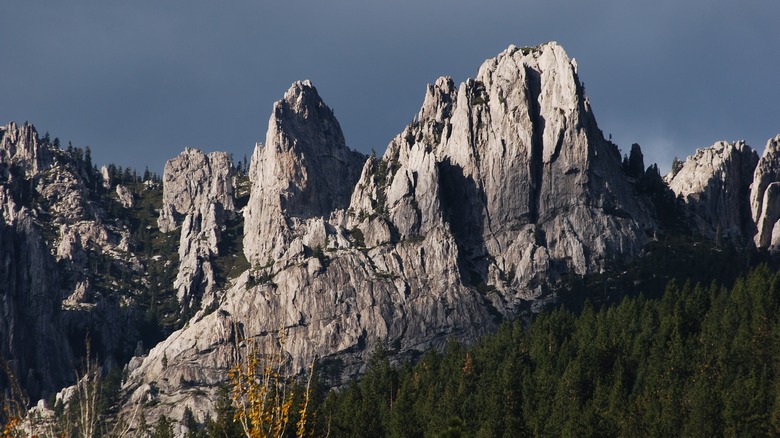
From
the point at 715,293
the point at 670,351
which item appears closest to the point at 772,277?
the point at 715,293

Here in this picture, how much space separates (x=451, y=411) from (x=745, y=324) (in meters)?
47.9

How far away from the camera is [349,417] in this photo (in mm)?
149750

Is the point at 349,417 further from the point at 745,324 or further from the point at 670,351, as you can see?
the point at 745,324

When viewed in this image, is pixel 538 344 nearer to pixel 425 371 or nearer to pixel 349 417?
pixel 425 371

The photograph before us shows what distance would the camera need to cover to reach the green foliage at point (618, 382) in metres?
129

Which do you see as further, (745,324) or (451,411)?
(745,324)

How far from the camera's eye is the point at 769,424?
119750 millimetres

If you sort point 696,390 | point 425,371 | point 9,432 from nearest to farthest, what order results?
point 9,432, point 696,390, point 425,371

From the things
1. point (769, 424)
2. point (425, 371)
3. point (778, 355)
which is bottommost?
point (769, 424)

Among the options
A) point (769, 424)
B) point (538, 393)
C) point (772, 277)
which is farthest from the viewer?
point (772, 277)

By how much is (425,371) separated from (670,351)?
51052 millimetres

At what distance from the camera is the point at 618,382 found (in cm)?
14750

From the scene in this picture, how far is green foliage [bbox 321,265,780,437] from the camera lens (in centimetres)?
12900

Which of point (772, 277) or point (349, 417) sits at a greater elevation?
point (772, 277)
